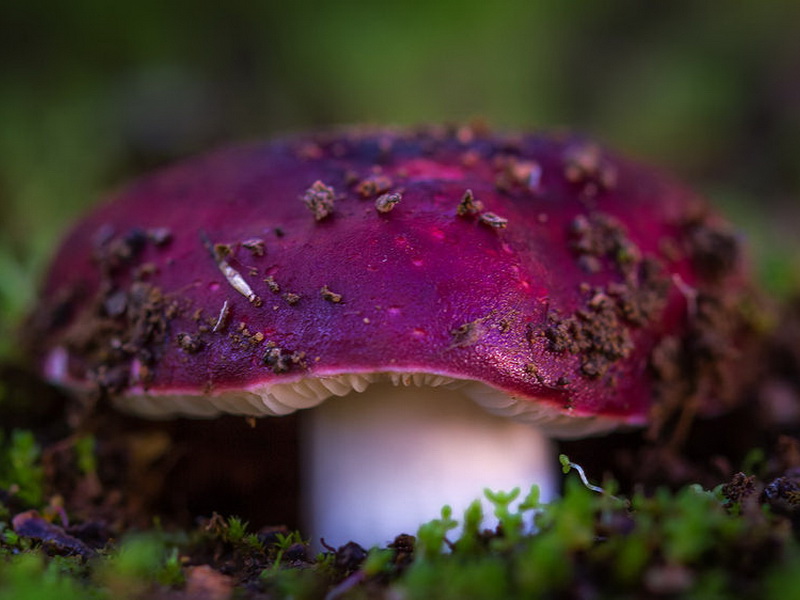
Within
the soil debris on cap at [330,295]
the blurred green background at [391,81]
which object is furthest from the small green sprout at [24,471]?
the blurred green background at [391,81]

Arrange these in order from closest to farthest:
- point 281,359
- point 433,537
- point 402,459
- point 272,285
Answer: point 433,537
point 281,359
point 272,285
point 402,459

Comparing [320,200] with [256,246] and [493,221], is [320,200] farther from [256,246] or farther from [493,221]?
[493,221]

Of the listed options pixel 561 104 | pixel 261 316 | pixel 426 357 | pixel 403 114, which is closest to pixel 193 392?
pixel 261 316

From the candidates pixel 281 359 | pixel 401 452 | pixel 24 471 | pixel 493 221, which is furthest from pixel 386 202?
pixel 24 471

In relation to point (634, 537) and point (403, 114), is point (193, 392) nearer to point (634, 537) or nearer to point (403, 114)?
point (634, 537)

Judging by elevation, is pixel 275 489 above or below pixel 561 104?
below

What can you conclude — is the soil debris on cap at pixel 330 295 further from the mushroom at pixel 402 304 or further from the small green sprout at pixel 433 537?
the small green sprout at pixel 433 537
